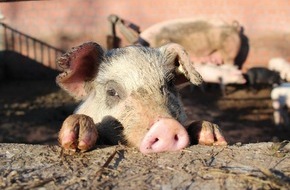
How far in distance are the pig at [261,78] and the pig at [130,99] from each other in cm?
792

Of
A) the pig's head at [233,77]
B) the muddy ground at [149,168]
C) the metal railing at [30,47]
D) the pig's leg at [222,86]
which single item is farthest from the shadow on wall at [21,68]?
the muddy ground at [149,168]

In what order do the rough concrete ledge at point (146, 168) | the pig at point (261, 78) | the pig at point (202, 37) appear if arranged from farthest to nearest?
1. the pig at point (202, 37)
2. the pig at point (261, 78)
3. the rough concrete ledge at point (146, 168)

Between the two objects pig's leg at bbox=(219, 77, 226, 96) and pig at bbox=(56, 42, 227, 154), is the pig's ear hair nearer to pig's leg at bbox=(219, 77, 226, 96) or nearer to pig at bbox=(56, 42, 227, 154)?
pig at bbox=(56, 42, 227, 154)

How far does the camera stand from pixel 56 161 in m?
2.32

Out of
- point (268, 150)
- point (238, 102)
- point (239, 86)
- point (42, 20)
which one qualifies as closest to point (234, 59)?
point (239, 86)

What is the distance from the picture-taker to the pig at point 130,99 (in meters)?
2.49

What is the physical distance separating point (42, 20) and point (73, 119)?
30.7 ft

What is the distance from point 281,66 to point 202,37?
2.06m

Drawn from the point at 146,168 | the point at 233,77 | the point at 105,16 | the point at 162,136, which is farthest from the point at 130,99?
the point at 105,16

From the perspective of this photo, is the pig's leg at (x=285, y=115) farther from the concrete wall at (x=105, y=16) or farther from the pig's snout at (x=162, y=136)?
the pig's snout at (x=162, y=136)

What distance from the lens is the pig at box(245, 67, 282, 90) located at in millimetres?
11016

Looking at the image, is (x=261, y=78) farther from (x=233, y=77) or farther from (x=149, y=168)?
(x=149, y=168)

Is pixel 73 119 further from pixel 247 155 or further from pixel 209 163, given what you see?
pixel 247 155

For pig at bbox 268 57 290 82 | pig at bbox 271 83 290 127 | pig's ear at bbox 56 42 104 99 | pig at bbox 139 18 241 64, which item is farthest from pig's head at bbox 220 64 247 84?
pig's ear at bbox 56 42 104 99
